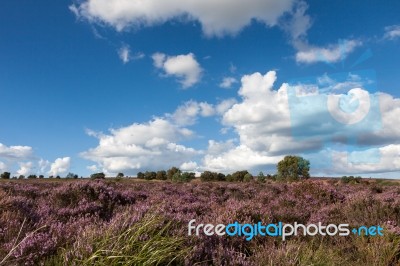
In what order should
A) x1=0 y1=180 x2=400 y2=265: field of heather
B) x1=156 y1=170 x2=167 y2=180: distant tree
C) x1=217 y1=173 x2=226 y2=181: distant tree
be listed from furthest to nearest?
x1=156 y1=170 x2=167 y2=180: distant tree
x1=217 y1=173 x2=226 y2=181: distant tree
x1=0 y1=180 x2=400 y2=265: field of heather

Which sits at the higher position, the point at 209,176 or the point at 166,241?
the point at 209,176

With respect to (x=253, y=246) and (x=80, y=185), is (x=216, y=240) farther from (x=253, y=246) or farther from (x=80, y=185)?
(x=80, y=185)

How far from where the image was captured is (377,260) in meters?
6.07

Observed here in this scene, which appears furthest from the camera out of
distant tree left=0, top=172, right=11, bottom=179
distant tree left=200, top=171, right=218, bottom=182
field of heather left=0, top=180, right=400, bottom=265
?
distant tree left=0, top=172, right=11, bottom=179

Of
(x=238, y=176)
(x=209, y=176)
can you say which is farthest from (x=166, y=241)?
(x=238, y=176)

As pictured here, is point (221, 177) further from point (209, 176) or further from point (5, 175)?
point (5, 175)

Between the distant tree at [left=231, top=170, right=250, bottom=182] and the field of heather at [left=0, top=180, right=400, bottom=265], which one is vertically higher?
the distant tree at [left=231, top=170, right=250, bottom=182]

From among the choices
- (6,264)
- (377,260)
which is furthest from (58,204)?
(377,260)

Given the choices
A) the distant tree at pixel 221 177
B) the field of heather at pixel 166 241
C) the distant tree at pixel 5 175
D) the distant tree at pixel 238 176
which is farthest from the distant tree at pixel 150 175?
the field of heather at pixel 166 241

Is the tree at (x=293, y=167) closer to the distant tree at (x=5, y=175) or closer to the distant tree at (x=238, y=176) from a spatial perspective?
the distant tree at (x=238, y=176)

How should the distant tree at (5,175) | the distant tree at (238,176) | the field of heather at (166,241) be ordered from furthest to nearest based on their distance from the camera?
the distant tree at (238,176) < the distant tree at (5,175) < the field of heather at (166,241)

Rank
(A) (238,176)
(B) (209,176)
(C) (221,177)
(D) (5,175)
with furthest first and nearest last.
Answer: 1. (A) (238,176)
2. (C) (221,177)
3. (D) (5,175)
4. (B) (209,176)

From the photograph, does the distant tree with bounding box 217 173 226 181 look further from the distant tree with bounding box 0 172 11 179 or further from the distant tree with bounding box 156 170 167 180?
the distant tree with bounding box 0 172 11 179

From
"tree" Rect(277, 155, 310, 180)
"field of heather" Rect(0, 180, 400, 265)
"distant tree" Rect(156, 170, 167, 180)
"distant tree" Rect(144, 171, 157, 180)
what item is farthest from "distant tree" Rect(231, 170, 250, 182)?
"field of heather" Rect(0, 180, 400, 265)
